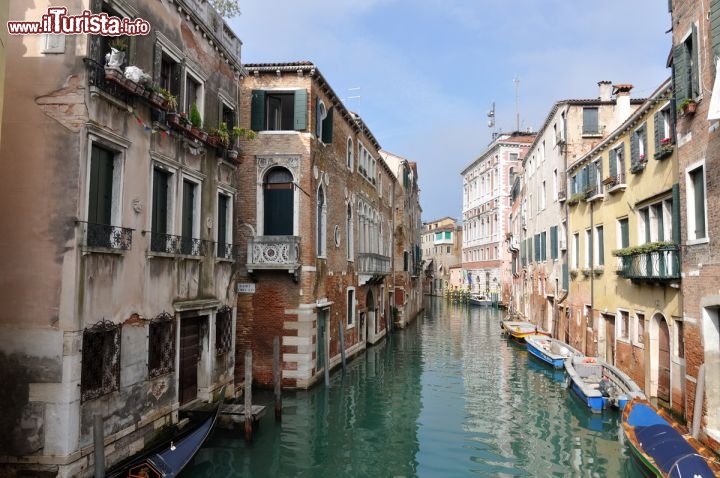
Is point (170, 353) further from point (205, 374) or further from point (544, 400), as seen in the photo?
point (544, 400)

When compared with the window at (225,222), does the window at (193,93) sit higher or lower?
higher

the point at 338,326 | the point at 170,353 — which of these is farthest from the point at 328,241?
the point at 170,353

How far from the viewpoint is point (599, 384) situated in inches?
505

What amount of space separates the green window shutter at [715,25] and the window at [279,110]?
855 cm

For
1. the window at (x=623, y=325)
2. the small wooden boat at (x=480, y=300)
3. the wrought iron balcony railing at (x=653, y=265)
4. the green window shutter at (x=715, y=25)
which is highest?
the green window shutter at (x=715, y=25)

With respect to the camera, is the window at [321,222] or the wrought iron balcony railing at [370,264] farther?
the wrought iron balcony railing at [370,264]

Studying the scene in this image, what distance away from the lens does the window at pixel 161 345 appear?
863 centimetres

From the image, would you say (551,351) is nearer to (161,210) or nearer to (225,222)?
(225,222)

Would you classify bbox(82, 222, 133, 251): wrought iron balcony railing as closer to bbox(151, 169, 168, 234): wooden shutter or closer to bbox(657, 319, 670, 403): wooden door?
bbox(151, 169, 168, 234): wooden shutter

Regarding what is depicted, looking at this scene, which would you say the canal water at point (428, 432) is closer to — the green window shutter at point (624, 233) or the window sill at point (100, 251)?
the window sill at point (100, 251)

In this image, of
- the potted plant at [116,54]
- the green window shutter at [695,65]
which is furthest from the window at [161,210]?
the green window shutter at [695,65]

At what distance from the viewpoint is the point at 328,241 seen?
50.0 ft

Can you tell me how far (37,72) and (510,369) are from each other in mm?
15844

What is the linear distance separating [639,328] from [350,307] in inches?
344
